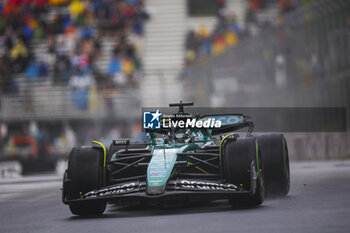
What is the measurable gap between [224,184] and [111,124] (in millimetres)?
13352

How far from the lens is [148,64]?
25625mm

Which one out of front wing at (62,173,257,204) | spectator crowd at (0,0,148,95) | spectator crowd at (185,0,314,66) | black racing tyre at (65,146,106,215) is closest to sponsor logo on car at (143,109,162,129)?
black racing tyre at (65,146,106,215)

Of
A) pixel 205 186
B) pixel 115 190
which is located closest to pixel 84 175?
pixel 115 190

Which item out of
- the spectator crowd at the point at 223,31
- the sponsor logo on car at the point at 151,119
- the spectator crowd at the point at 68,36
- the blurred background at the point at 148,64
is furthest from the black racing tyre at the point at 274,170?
the spectator crowd at the point at 68,36

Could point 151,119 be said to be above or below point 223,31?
below

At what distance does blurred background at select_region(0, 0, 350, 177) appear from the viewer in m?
17.5

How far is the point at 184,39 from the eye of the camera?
2575 centimetres

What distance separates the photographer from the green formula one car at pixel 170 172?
24.0ft

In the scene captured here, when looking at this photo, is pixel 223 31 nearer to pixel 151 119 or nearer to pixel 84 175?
pixel 151 119

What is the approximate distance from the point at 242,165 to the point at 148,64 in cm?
1837

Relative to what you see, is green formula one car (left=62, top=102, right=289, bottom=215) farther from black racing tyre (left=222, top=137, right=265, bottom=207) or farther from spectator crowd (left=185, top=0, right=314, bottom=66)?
spectator crowd (left=185, top=0, right=314, bottom=66)

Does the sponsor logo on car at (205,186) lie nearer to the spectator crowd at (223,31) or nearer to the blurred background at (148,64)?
the blurred background at (148,64)

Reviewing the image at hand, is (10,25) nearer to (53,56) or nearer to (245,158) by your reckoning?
(53,56)

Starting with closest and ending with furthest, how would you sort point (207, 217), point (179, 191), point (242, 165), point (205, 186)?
point (207, 217) < point (179, 191) < point (205, 186) < point (242, 165)
